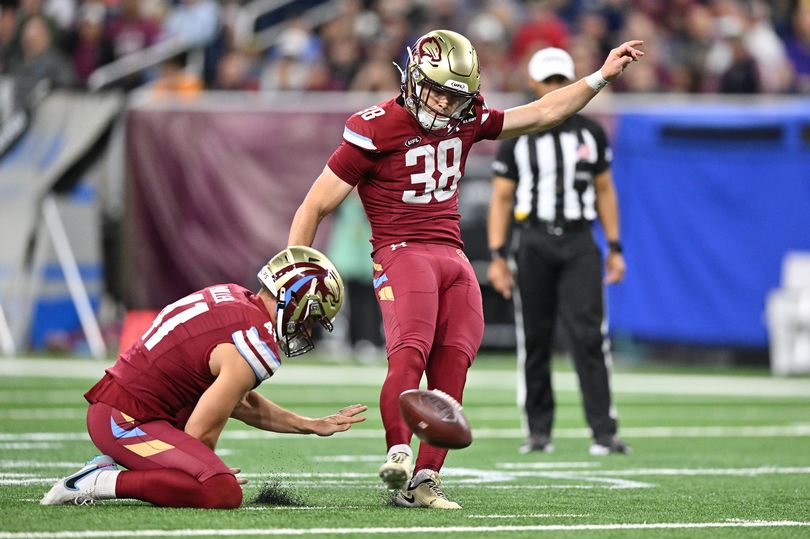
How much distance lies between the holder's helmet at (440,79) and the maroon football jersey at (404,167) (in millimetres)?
79

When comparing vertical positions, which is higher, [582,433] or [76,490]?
[76,490]

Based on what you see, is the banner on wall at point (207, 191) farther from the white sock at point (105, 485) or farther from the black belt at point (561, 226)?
the white sock at point (105, 485)

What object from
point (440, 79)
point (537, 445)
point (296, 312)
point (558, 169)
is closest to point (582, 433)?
point (537, 445)

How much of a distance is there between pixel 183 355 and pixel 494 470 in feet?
7.21

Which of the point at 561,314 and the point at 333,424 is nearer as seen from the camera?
the point at 333,424

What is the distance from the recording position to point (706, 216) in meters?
14.3

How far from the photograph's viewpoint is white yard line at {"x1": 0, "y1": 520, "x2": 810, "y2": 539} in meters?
4.44

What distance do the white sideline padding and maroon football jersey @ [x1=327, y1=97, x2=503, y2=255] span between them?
27.1 feet

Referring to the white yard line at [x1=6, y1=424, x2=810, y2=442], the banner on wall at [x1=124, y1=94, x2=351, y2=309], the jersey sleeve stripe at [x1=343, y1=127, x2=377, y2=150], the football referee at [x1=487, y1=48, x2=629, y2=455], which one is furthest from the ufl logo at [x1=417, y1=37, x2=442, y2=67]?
the banner on wall at [x1=124, y1=94, x2=351, y2=309]

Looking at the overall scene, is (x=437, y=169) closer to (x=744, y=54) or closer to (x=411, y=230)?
(x=411, y=230)

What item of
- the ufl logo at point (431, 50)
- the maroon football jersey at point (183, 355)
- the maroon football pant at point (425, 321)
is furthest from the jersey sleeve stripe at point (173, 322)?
the ufl logo at point (431, 50)

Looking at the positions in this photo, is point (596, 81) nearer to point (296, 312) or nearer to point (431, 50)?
point (431, 50)

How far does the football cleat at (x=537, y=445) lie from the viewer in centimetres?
799

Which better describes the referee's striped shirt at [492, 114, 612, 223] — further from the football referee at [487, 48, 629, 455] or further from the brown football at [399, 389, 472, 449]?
the brown football at [399, 389, 472, 449]
